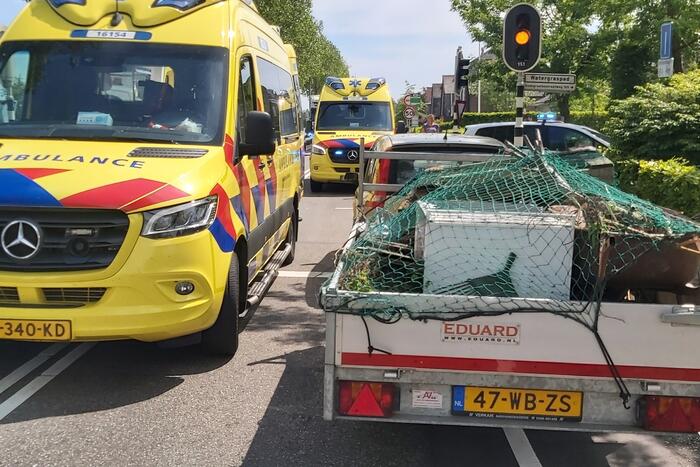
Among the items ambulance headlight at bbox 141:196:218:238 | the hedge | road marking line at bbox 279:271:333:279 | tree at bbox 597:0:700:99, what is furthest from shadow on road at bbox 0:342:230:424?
the hedge

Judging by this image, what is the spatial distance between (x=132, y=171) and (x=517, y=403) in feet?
9.14

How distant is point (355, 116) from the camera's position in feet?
55.3

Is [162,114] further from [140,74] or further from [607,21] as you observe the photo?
[607,21]

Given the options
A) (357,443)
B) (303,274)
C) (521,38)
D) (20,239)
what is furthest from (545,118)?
(20,239)

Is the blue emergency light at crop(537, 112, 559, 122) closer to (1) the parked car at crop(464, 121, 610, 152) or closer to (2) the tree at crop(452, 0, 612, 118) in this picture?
(1) the parked car at crop(464, 121, 610, 152)

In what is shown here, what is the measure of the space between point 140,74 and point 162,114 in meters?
0.41

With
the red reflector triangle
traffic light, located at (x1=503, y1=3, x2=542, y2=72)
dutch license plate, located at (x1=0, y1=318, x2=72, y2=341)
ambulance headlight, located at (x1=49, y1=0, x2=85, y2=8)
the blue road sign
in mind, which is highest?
the blue road sign

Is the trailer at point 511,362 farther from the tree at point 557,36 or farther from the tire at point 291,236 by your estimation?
the tree at point 557,36

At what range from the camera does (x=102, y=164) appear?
4.42 metres

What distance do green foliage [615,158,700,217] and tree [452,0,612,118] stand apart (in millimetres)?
15894

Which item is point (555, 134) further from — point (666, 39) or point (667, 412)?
point (667, 412)

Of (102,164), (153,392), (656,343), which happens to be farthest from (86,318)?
(656,343)

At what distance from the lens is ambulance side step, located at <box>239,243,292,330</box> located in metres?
5.81

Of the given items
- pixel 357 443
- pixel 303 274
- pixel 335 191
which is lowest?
pixel 357 443
